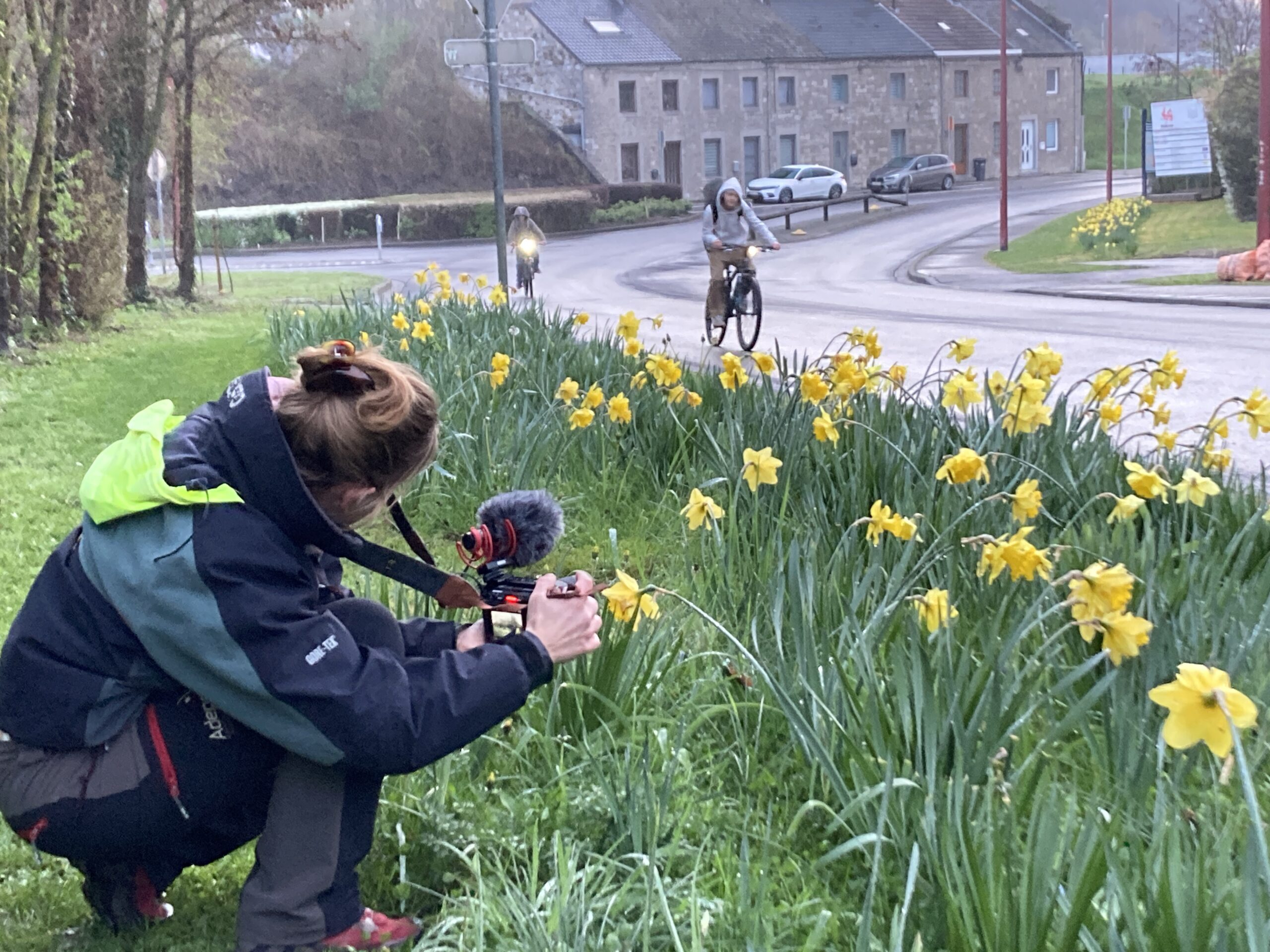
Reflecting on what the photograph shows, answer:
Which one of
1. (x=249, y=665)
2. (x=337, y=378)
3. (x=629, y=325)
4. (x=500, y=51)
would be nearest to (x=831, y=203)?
(x=500, y=51)

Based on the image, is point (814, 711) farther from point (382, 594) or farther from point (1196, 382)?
point (1196, 382)

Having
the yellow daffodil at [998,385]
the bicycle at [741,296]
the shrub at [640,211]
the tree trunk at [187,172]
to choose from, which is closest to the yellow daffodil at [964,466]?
the yellow daffodil at [998,385]

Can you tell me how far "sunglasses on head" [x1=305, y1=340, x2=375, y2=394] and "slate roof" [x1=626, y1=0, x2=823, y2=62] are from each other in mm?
52987

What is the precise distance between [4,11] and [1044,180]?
50099 mm

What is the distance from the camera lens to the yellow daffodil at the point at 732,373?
177 inches

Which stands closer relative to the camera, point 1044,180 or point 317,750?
point 317,750

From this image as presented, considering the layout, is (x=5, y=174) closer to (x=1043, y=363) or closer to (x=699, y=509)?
(x=1043, y=363)

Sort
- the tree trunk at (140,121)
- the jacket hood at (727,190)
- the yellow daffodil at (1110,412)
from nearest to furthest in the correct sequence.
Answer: the yellow daffodil at (1110,412)
the jacket hood at (727,190)
the tree trunk at (140,121)

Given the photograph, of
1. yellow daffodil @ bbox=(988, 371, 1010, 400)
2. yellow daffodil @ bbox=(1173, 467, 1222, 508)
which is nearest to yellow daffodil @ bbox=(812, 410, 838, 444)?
yellow daffodil @ bbox=(988, 371, 1010, 400)

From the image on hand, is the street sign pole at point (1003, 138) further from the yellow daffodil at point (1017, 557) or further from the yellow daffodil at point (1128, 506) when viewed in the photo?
the yellow daffodil at point (1017, 557)

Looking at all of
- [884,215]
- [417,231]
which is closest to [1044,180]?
[884,215]

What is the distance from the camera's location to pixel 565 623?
2344 mm

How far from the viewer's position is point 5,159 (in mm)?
11664

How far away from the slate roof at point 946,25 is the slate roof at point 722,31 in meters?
6.37
